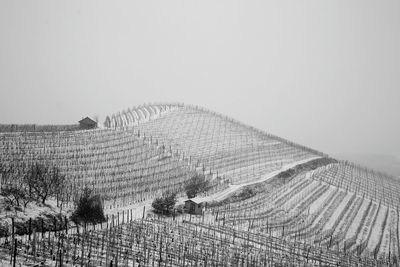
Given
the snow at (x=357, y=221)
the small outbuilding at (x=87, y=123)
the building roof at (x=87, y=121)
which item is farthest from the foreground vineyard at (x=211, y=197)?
the building roof at (x=87, y=121)

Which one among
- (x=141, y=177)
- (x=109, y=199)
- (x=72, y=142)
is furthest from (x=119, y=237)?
(x=72, y=142)

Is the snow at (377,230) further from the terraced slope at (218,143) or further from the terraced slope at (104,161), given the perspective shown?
the terraced slope at (104,161)

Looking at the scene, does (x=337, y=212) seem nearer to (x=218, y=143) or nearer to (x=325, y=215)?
Answer: (x=325, y=215)

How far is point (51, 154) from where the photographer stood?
43.3 meters

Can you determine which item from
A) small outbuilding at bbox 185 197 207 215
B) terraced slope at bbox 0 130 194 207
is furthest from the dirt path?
terraced slope at bbox 0 130 194 207

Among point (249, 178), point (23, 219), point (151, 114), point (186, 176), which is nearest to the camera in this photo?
point (23, 219)

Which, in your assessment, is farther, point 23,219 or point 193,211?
point 193,211

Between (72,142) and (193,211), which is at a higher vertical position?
(72,142)

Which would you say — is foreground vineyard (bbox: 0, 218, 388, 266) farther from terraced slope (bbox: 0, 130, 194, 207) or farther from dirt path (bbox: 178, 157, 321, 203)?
terraced slope (bbox: 0, 130, 194, 207)

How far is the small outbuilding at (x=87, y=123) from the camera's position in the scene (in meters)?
58.0

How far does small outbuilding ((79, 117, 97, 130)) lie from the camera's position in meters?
58.0

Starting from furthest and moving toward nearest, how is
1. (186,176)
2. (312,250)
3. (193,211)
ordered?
1. (186,176)
2. (193,211)
3. (312,250)

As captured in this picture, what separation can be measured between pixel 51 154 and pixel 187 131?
30.2 m

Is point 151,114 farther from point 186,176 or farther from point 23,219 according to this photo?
point 23,219
